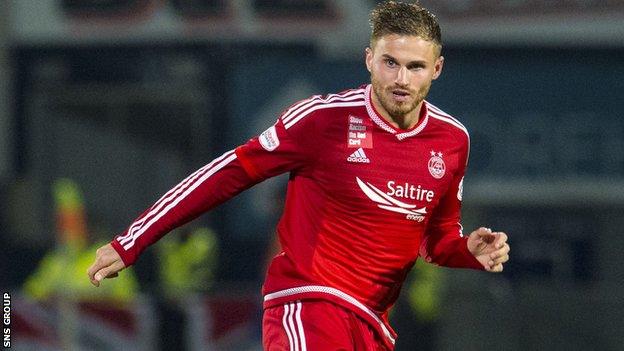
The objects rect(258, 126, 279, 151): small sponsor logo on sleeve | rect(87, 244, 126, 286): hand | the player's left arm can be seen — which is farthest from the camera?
the player's left arm

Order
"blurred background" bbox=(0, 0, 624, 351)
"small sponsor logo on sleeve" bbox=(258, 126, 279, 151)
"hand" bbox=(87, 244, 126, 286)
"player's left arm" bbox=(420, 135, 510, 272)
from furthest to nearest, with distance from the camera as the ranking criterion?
"blurred background" bbox=(0, 0, 624, 351)
"player's left arm" bbox=(420, 135, 510, 272)
"small sponsor logo on sleeve" bbox=(258, 126, 279, 151)
"hand" bbox=(87, 244, 126, 286)

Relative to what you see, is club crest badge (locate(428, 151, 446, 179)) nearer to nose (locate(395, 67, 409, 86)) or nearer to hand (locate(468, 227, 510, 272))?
hand (locate(468, 227, 510, 272))

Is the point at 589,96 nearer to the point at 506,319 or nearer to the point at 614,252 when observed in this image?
the point at 614,252

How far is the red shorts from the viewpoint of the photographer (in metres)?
5.65

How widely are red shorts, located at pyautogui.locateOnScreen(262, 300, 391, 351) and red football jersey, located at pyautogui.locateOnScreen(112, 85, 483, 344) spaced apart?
0.12 ft

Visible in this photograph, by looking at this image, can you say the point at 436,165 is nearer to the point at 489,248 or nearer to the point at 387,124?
the point at 387,124

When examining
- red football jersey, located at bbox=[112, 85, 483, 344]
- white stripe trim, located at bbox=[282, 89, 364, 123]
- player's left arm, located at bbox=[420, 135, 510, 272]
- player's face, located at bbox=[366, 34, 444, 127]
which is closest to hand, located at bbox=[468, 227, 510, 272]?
player's left arm, located at bbox=[420, 135, 510, 272]

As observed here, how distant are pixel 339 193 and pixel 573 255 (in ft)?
28.5

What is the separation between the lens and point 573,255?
14.1 metres

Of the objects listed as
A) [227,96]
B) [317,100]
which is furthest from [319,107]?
[227,96]

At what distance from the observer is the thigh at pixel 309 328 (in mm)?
5648

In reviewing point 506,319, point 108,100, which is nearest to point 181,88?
point 108,100

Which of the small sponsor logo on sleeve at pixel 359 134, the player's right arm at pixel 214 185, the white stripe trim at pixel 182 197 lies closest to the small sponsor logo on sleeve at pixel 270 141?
the player's right arm at pixel 214 185

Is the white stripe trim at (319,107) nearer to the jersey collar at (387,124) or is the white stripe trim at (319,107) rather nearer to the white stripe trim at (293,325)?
the jersey collar at (387,124)
